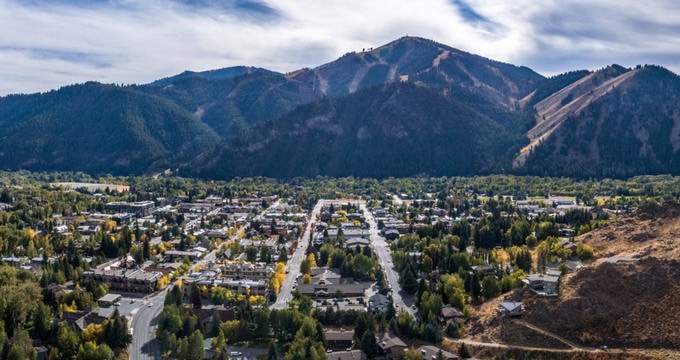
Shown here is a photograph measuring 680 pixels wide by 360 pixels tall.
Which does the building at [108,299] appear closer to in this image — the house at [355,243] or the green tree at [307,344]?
the green tree at [307,344]

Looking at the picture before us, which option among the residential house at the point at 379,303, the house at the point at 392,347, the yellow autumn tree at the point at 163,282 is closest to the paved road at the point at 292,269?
the residential house at the point at 379,303

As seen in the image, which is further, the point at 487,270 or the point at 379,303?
the point at 487,270

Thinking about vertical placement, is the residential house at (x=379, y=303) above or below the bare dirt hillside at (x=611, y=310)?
below

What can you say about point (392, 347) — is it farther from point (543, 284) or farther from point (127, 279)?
point (127, 279)

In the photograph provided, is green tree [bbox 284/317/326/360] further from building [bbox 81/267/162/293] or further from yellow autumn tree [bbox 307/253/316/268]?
building [bbox 81/267/162/293]

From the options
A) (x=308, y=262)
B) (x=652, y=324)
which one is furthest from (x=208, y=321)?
(x=652, y=324)

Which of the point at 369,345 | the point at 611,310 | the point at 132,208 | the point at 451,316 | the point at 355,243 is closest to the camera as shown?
the point at 369,345

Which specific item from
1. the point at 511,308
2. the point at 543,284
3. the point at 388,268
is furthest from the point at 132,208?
the point at 543,284
